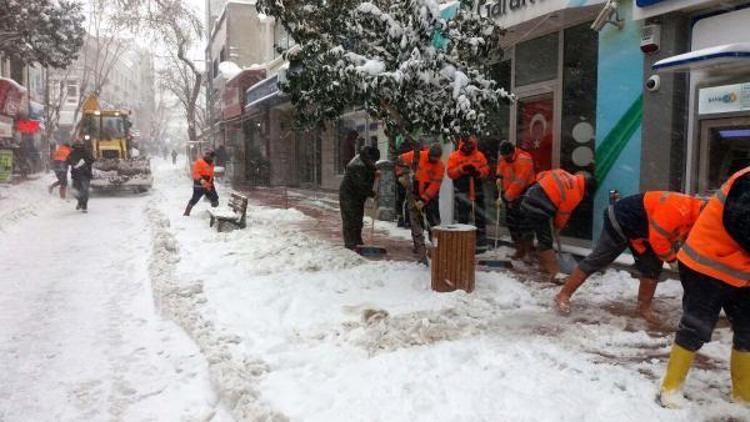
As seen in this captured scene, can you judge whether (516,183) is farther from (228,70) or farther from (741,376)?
(228,70)

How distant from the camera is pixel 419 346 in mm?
4492

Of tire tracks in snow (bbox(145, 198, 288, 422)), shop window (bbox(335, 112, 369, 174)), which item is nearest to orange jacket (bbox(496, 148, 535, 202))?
tire tracks in snow (bbox(145, 198, 288, 422))

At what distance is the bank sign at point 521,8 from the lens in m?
7.76

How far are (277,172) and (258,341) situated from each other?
18684mm

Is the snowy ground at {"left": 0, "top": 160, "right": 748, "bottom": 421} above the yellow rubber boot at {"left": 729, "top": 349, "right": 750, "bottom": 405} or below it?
below

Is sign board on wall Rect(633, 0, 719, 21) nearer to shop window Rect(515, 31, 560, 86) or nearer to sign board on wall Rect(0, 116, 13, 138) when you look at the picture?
shop window Rect(515, 31, 560, 86)

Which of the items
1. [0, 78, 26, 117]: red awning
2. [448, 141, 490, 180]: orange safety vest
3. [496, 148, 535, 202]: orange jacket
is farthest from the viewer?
[0, 78, 26, 117]: red awning

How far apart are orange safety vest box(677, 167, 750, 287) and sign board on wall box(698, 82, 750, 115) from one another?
3.24 metres

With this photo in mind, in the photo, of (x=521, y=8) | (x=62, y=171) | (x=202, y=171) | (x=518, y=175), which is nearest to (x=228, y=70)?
(x=62, y=171)

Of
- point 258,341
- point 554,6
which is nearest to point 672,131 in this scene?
point 554,6

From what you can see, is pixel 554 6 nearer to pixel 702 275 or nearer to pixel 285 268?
pixel 285 268

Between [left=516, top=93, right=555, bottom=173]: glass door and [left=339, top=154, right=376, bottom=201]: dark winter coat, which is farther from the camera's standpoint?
[left=516, top=93, right=555, bottom=173]: glass door

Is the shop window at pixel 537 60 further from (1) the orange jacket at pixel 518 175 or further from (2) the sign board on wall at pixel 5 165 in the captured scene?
(2) the sign board on wall at pixel 5 165

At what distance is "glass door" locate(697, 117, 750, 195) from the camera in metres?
6.14
